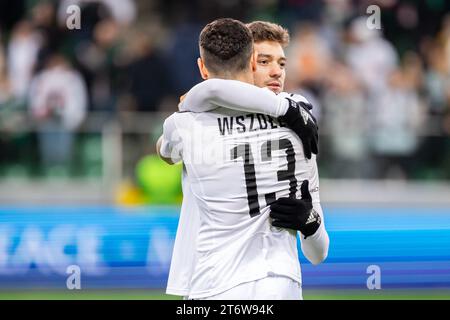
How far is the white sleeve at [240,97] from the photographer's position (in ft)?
14.8

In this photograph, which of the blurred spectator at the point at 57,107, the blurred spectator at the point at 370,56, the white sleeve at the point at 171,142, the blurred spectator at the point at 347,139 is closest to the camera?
the white sleeve at the point at 171,142

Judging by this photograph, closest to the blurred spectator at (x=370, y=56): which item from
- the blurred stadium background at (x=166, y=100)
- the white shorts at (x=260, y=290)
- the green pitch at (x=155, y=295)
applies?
the blurred stadium background at (x=166, y=100)

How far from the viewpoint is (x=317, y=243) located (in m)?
4.73

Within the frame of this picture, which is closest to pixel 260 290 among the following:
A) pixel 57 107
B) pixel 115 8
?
pixel 57 107

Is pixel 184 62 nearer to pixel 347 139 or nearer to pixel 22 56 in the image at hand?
pixel 22 56

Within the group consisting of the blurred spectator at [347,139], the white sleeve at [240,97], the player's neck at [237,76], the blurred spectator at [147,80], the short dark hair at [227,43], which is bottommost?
the white sleeve at [240,97]

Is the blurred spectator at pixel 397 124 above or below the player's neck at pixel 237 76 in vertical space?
above

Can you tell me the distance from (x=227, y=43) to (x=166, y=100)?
8078mm

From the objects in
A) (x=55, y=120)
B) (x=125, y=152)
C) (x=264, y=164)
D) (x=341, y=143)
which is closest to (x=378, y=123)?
(x=341, y=143)

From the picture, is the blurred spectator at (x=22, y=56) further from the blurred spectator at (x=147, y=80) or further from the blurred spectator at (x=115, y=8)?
the blurred spectator at (x=147, y=80)

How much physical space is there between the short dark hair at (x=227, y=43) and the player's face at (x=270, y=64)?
0.64 m

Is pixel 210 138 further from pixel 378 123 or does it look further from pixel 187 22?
pixel 187 22

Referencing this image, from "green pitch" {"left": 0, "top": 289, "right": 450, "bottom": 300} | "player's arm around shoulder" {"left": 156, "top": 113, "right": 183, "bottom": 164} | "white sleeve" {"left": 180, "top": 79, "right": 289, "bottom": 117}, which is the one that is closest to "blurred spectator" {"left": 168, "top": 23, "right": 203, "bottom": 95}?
"green pitch" {"left": 0, "top": 289, "right": 450, "bottom": 300}

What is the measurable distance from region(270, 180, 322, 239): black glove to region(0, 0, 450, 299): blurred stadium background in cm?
445
